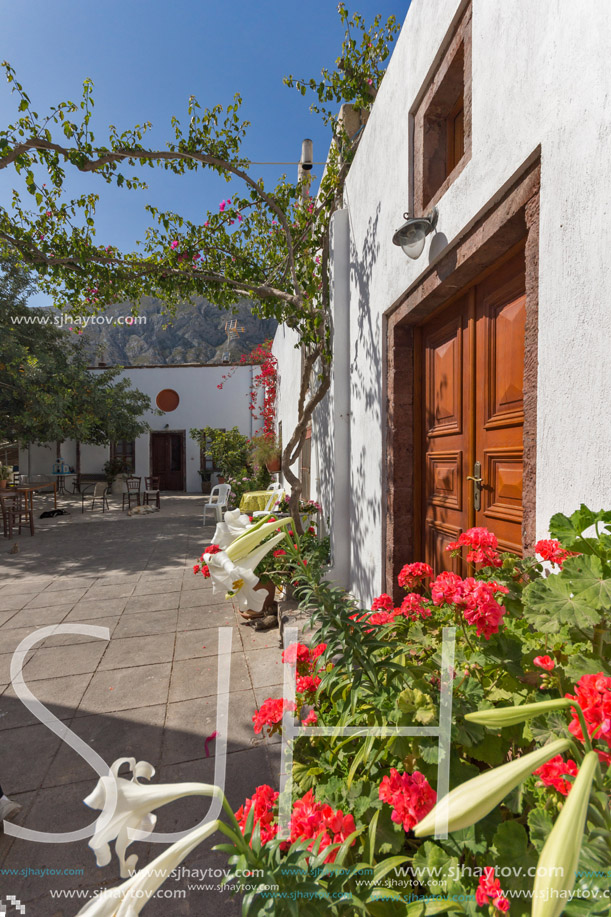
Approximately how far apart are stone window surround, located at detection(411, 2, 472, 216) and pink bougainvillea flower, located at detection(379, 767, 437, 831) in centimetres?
202

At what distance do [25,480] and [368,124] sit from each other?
13.5 metres

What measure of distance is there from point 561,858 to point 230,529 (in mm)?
1010

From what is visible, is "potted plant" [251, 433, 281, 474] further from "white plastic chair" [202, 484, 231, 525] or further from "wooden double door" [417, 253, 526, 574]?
"wooden double door" [417, 253, 526, 574]

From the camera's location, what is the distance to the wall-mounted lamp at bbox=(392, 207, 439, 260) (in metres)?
2.01

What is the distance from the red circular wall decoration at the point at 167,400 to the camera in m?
15.3

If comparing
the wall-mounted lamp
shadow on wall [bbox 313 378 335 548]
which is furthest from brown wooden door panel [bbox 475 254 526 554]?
shadow on wall [bbox 313 378 335 548]

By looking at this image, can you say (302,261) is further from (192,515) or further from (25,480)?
(25,480)

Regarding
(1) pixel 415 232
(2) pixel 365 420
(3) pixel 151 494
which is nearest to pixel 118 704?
(2) pixel 365 420

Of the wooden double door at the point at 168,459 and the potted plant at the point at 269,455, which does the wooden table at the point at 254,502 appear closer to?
the potted plant at the point at 269,455

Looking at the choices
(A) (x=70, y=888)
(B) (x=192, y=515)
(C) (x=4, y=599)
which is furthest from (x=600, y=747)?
(B) (x=192, y=515)

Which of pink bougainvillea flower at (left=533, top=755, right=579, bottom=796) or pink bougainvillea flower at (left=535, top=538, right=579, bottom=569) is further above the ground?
pink bougainvillea flower at (left=535, top=538, right=579, bottom=569)

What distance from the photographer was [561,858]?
0.40m

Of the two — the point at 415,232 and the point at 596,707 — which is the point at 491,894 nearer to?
the point at 596,707

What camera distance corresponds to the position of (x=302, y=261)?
4.43 meters
